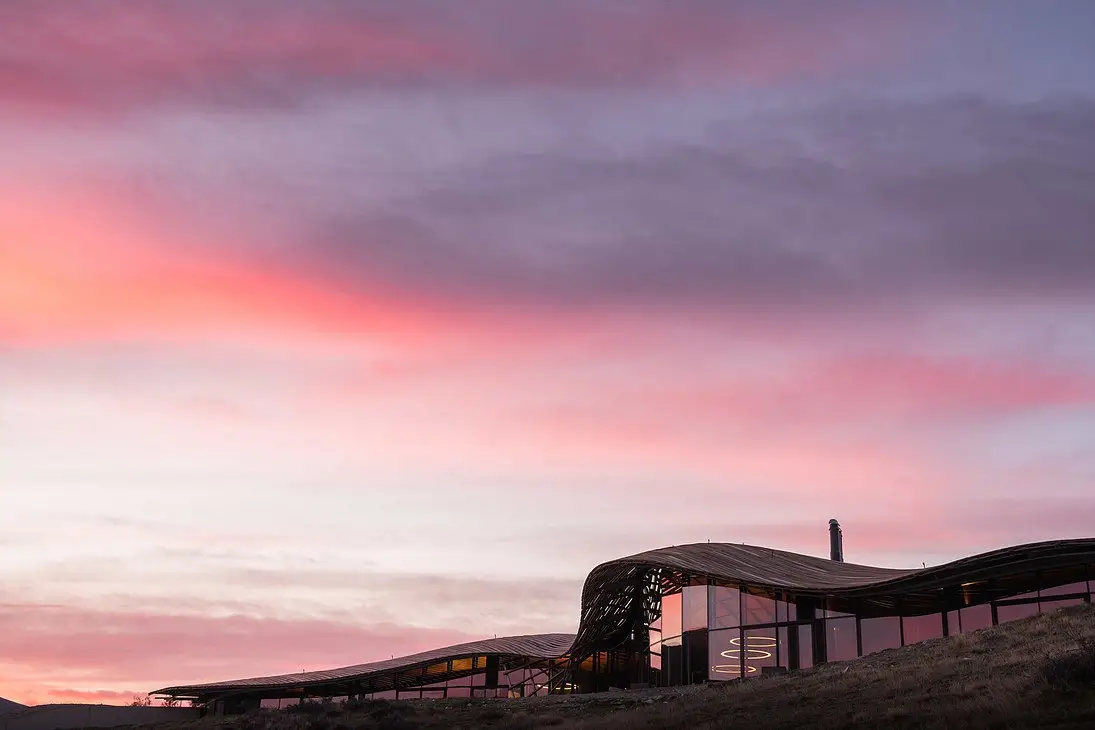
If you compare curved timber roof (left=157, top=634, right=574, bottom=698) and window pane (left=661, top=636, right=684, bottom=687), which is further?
curved timber roof (left=157, top=634, right=574, bottom=698)

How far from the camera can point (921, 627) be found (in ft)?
130

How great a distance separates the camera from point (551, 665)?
56.8 meters

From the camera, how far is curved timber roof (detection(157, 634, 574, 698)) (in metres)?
58.7

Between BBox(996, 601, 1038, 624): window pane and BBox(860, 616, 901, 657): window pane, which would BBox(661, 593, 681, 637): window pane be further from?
BBox(996, 601, 1038, 624): window pane

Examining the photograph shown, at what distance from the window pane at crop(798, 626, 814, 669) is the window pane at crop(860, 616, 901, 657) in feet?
6.79

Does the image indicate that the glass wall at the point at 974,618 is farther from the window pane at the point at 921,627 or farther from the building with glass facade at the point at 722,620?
the window pane at the point at 921,627

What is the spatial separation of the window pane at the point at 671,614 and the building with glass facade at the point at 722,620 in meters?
0.09

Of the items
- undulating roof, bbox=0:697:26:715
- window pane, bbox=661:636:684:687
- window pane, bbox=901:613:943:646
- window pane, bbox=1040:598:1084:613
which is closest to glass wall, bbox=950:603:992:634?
window pane, bbox=901:613:943:646

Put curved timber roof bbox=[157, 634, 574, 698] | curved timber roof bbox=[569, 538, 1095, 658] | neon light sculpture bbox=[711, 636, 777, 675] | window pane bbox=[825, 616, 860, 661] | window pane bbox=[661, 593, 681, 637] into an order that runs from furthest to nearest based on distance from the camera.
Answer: curved timber roof bbox=[157, 634, 574, 698], window pane bbox=[661, 593, 681, 637], neon light sculpture bbox=[711, 636, 777, 675], window pane bbox=[825, 616, 860, 661], curved timber roof bbox=[569, 538, 1095, 658]

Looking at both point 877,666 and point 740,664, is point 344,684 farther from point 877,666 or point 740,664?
point 877,666

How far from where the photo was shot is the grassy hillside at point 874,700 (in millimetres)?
22672

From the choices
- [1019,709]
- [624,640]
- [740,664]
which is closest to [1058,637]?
[1019,709]

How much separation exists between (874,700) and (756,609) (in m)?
17.5

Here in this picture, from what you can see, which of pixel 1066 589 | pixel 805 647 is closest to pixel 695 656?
pixel 805 647
